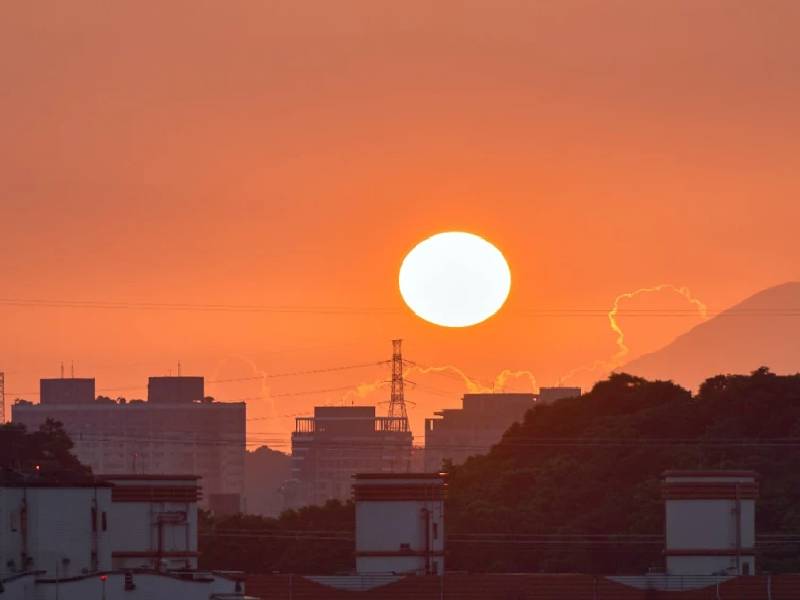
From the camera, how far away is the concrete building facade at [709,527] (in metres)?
99.7

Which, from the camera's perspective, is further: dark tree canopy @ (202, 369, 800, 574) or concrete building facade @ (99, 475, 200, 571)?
dark tree canopy @ (202, 369, 800, 574)

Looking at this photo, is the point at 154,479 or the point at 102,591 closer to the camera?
the point at 102,591

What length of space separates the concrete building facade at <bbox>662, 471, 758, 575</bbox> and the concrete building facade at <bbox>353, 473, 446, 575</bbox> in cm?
953

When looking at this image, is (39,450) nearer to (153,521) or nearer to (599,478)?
(599,478)

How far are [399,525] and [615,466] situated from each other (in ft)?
177

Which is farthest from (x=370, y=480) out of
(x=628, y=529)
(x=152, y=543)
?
(x=628, y=529)

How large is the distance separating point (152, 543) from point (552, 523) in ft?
142

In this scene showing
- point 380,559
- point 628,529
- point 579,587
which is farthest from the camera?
point 628,529

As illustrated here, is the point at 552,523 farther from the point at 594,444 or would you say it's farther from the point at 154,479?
the point at 154,479

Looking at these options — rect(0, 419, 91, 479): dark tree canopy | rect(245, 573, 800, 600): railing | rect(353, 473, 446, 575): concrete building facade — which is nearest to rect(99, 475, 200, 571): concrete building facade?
rect(353, 473, 446, 575): concrete building facade

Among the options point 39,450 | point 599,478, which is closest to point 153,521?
point 599,478

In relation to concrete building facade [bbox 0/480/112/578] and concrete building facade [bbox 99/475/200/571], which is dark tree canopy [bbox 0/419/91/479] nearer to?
concrete building facade [bbox 99/475/200/571]

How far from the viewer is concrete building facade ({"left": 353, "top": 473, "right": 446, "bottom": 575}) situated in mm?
101688

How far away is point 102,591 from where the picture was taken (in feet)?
271
